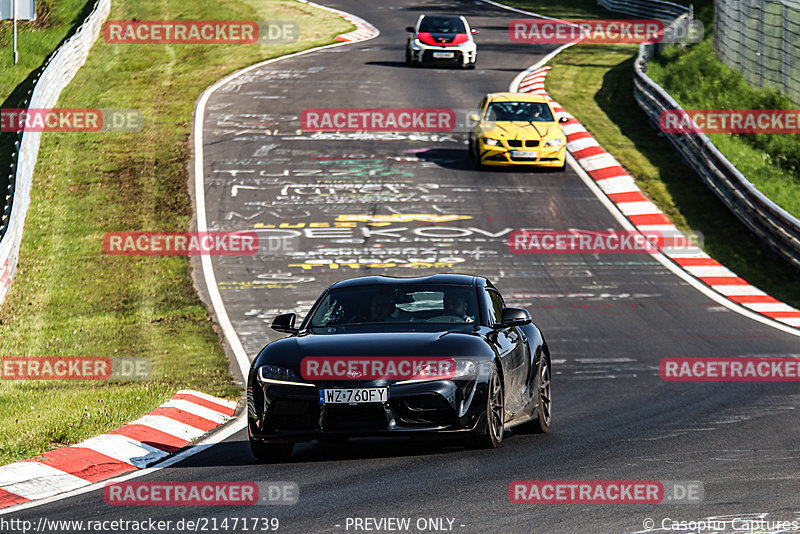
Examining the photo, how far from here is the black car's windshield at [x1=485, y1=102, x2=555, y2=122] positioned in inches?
1082

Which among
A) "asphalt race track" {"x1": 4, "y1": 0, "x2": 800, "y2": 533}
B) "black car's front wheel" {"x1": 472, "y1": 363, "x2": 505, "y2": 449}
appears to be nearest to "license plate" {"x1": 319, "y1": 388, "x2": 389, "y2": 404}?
"asphalt race track" {"x1": 4, "y1": 0, "x2": 800, "y2": 533}

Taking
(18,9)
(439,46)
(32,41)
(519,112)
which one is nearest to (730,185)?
(519,112)

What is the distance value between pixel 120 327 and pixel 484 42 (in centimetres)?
3076

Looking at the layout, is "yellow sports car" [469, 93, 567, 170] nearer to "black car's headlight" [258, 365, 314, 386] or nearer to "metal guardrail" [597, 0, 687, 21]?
"black car's headlight" [258, 365, 314, 386]

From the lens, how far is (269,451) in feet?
30.3

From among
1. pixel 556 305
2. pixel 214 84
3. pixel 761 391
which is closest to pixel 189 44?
pixel 214 84

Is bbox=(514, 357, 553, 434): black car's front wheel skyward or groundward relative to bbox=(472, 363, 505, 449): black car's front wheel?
groundward

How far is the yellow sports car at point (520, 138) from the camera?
27031 mm

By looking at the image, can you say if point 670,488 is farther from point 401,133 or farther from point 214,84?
point 214,84

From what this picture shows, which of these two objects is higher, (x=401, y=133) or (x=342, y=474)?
(x=342, y=474)

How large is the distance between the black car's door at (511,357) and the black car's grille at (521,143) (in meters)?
16.5

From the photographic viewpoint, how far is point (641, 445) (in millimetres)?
9562

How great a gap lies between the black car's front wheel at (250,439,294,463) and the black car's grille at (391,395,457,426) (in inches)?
38.2

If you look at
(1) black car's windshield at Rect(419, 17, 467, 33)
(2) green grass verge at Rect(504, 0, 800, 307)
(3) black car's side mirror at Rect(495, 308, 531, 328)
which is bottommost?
(2) green grass verge at Rect(504, 0, 800, 307)
